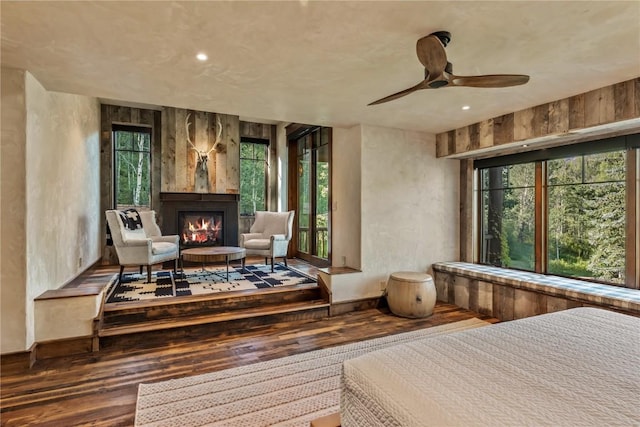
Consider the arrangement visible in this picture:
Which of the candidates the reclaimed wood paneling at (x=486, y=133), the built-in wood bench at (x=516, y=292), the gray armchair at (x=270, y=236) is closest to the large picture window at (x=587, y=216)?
the built-in wood bench at (x=516, y=292)

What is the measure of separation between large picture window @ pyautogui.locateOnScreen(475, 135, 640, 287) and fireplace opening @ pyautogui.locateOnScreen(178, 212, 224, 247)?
4678mm

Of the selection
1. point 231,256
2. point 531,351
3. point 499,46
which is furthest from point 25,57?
point 531,351

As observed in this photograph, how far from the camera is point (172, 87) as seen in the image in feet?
9.57

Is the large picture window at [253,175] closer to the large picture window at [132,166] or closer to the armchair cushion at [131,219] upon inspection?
the large picture window at [132,166]

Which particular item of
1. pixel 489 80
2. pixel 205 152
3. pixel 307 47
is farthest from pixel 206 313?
pixel 205 152

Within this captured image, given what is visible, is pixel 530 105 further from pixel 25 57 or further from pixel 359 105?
pixel 25 57

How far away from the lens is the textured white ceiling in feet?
5.92

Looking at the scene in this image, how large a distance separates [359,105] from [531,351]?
106 inches

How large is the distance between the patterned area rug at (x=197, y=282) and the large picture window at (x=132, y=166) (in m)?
1.81

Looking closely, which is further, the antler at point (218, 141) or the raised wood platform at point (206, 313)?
the antler at point (218, 141)

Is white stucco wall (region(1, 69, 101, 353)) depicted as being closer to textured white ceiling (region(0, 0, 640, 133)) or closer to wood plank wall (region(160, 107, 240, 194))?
textured white ceiling (region(0, 0, 640, 133))

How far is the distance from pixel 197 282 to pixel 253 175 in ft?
11.1

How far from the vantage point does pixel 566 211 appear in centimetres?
381

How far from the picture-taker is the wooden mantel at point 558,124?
9.16 feet
